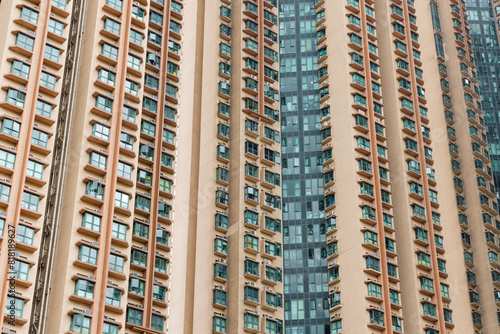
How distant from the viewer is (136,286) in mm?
76188

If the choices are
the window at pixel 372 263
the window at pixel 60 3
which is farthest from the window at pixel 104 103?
the window at pixel 372 263

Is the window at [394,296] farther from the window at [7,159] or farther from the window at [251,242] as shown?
the window at [7,159]

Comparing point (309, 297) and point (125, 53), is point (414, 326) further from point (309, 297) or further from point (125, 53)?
point (125, 53)

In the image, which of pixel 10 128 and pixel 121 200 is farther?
pixel 121 200

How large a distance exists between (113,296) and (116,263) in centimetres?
276

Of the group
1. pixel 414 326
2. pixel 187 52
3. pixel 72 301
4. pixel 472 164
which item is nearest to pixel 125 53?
pixel 187 52

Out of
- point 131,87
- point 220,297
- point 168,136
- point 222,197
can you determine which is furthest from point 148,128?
point 220,297

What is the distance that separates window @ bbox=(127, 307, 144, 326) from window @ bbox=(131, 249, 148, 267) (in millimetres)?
4103

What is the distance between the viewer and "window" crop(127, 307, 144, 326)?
74562mm

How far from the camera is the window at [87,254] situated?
2694 inches

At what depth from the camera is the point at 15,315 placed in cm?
6312

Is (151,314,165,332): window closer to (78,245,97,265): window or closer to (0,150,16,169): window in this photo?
(78,245,97,265): window

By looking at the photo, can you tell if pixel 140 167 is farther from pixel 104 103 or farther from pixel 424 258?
pixel 424 258

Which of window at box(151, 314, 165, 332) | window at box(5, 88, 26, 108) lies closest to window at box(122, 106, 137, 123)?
window at box(5, 88, 26, 108)
